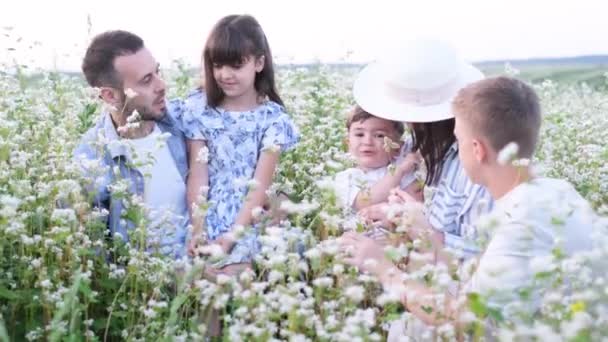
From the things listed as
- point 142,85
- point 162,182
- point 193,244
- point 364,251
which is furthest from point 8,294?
point 142,85

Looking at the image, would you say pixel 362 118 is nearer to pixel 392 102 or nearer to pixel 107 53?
pixel 392 102

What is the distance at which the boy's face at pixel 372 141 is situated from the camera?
4996mm

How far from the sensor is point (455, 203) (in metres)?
4.41

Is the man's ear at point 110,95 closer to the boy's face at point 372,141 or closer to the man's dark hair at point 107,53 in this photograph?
the man's dark hair at point 107,53

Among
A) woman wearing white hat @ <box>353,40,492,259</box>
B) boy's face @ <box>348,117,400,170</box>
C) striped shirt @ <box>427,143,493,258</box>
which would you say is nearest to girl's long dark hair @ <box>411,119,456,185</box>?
woman wearing white hat @ <box>353,40,492,259</box>

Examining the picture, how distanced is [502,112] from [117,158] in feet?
7.13

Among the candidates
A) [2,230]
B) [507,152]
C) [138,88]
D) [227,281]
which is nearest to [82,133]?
[138,88]

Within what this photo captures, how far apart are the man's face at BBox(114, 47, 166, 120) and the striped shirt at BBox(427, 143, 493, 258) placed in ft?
5.27

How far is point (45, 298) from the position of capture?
3.65 meters

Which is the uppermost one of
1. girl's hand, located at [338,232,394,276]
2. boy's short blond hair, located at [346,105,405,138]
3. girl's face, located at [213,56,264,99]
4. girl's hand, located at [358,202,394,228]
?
girl's face, located at [213,56,264,99]

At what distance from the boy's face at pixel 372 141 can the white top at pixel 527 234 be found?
139cm

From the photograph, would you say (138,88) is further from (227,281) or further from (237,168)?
(227,281)

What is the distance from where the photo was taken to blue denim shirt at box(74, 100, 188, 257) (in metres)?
4.79

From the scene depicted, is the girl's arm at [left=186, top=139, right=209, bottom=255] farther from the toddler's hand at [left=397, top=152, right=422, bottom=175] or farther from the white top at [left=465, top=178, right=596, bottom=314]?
the white top at [left=465, top=178, right=596, bottom=314]
